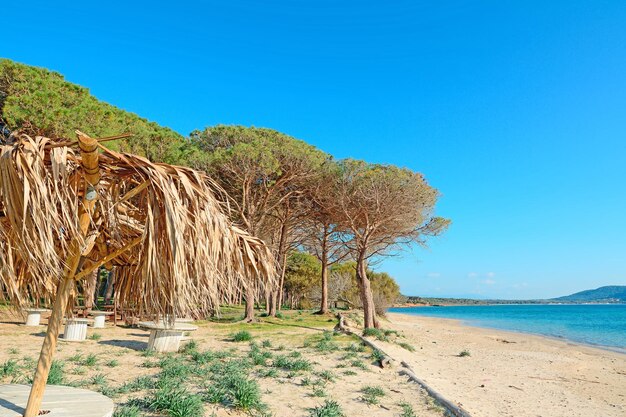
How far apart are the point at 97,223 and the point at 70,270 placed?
0.51m

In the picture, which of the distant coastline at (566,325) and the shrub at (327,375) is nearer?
the shrub at (327,375)

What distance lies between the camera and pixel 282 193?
20000mm

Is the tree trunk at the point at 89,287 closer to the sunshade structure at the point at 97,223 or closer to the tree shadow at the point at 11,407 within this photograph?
the sunshade structure at the point at 97,223

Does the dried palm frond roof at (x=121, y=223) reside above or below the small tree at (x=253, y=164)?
below

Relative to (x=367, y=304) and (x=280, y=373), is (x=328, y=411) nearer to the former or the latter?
(x=280, y=373)

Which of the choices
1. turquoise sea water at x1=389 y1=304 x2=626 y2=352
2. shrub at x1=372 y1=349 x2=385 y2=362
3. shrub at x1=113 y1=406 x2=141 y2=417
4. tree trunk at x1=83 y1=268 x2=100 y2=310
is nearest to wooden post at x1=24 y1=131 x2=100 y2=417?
tree trunk at x1=83 y1=268 x2=100 y2=310

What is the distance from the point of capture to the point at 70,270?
3.17 m

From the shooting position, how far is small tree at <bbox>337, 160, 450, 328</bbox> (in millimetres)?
16859

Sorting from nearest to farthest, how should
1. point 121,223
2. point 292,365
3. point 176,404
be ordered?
point 121,223, point 176,404, point 292,365

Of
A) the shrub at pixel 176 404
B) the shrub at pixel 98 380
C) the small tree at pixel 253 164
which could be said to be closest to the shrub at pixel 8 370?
the shrub at pixel 98 380

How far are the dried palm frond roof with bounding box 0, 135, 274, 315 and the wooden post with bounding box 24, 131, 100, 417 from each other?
66 mm

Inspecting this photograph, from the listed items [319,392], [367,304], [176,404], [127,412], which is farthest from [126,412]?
[367,304]

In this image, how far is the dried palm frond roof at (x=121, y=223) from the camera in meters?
2.47

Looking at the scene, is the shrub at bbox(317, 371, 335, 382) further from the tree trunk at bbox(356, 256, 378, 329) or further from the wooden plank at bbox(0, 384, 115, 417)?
the tree trunk at bbox(356, 256, 378, 329)
